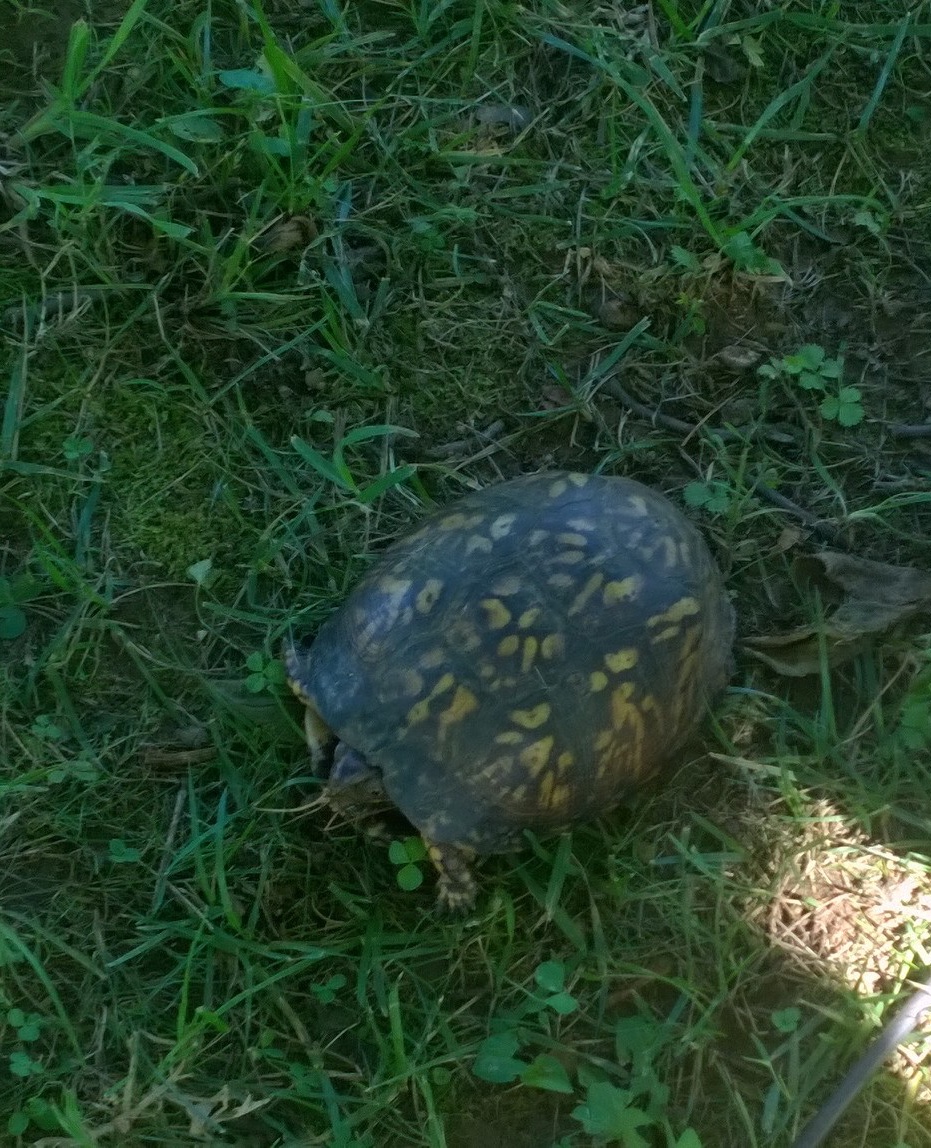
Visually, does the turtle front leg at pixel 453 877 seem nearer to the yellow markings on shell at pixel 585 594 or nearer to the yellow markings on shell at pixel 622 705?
the yellow markings on shell at pixel 622 705

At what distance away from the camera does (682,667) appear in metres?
1.94

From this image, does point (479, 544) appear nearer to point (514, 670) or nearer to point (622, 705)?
point (514, 670)

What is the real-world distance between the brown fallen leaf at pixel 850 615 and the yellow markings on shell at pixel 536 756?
0.61m

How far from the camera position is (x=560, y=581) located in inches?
72.8

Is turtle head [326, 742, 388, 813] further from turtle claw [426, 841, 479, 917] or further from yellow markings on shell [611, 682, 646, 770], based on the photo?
yellow markings on shell [611, 682, 646, 770]

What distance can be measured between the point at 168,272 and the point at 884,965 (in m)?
2.06

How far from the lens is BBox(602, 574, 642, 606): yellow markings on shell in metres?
1.85

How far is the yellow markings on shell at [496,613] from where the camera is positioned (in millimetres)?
1837

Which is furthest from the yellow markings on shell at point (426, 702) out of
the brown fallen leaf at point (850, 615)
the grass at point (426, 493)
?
the brown fallen leaf at point (850, 615)

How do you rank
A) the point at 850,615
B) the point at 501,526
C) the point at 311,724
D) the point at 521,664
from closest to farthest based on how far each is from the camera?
the point at 521,664, the point at 501,526, the point at 311,724, the point at 850,615

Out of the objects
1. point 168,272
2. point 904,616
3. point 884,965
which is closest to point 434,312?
point 168,272

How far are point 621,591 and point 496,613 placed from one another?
9.0 inches

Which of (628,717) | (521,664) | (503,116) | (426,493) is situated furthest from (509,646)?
(503,116)

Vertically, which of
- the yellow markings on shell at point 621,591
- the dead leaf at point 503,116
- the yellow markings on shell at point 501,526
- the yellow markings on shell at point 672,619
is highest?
the dead leaf at point 503,116
